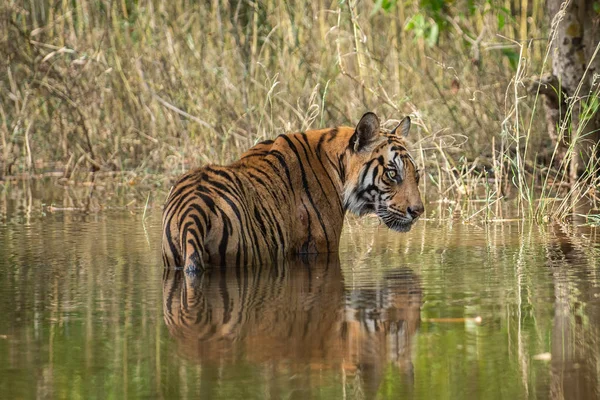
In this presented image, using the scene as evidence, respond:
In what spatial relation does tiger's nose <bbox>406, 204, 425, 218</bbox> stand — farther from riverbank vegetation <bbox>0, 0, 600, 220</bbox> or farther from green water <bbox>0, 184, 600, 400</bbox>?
riverbank vegetation <bbox>0, 0, 600, 220</bbox>

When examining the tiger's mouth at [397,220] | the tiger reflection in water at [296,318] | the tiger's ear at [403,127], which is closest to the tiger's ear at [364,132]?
the tiger's ear at [403,127]

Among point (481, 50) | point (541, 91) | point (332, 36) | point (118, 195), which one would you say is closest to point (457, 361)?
point (541, 91)

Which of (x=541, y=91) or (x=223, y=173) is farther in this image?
(x=541, y=91)

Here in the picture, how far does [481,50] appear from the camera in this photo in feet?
45.9

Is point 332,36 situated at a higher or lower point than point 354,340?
higher

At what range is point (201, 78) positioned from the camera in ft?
45.7

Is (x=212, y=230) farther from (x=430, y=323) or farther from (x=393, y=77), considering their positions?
(x=393, y=77)

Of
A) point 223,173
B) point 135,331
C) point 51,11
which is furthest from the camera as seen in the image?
point 51,11

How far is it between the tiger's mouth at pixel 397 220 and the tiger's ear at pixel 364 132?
0.48m

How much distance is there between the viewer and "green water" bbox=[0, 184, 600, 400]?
4.09 m

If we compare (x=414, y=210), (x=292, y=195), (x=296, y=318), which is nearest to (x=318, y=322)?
(x=296, y=318)

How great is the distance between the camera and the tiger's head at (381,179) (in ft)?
26.0

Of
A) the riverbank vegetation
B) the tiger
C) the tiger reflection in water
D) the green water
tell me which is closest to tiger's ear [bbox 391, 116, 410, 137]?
the tiger

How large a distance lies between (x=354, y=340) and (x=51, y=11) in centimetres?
1118
